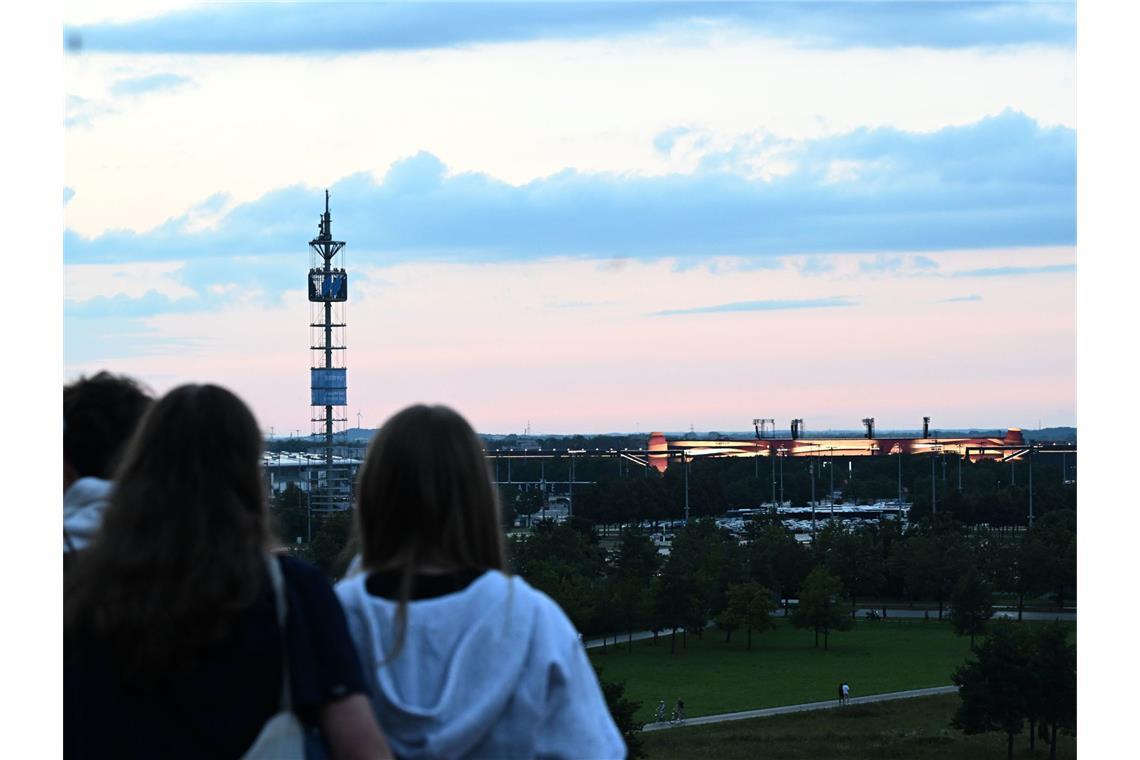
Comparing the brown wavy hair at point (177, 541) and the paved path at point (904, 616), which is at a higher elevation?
the brown wavy hair at point (177, 541)

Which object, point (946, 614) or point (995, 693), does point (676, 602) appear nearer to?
point (946, 614)

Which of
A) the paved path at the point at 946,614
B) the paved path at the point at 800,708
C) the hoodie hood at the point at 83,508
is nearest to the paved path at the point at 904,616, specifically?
the paved path at the point at 946,614

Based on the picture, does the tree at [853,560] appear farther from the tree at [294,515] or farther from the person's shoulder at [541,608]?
the person's shoulder at [541,608]

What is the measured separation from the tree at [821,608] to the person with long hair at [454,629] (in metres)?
42.0

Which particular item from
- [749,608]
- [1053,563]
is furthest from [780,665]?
[1053,563]

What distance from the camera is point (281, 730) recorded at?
2895 mm

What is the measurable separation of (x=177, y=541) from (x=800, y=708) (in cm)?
3264

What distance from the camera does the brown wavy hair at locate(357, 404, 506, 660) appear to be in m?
3.18

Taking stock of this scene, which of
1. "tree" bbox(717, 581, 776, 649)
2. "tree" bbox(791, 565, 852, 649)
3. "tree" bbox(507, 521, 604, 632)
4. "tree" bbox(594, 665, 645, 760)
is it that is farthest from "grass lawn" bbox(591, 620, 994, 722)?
"tree" bbox(594, 665, 645, 760)

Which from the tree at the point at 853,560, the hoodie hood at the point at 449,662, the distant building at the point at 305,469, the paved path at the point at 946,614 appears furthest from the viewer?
the distant building at the point at 305,469

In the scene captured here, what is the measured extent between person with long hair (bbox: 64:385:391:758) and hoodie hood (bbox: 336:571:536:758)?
0.18 m

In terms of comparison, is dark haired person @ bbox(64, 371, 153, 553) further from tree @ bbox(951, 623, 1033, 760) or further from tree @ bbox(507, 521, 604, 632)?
tree @ bbox(507, 521, 604, 632)

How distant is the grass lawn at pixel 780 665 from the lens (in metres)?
35.6
